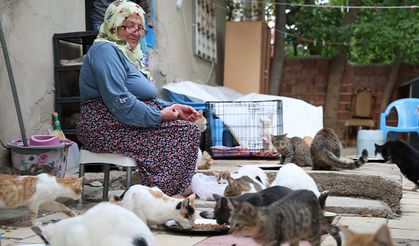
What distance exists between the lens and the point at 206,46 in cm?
884

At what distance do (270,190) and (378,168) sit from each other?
2434 mm

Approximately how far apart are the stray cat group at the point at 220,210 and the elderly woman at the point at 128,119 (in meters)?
0.36

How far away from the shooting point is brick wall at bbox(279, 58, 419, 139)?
1127 cm

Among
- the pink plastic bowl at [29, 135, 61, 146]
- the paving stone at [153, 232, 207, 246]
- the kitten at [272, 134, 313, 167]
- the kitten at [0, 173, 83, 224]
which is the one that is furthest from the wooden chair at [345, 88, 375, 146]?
the kitten at [0, 173, 83, 224]

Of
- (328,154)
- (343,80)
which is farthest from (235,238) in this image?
(343,80)

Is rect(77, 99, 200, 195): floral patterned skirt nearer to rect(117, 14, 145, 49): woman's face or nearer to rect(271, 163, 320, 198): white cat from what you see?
rect(117, 14, 145, 49): woman's face

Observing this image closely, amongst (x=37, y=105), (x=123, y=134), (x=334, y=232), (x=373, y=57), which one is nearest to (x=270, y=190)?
(x=334, y=232)

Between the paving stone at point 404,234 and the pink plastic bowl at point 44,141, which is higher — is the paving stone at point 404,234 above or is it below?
below

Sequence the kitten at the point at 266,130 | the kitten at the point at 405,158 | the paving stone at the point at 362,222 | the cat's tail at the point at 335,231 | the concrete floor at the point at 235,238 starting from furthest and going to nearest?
the kitten at the point at 266,130 → the kitten at the point at 405,158 → the paving stone at the point at 362,222 → the concrete floor at the point at 235,238 → the cat's tail at the point at 335,231

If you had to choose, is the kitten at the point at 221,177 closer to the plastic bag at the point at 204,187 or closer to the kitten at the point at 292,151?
the plastic bag at the point at 204,187

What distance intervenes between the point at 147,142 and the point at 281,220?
5.41 ft

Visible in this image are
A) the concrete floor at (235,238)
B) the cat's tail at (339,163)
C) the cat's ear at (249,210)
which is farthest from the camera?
the cat's tail at (339,163)

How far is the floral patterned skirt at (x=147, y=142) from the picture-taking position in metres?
3.28

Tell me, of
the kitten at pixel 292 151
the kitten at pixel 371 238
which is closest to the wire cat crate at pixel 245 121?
the kitten at pixel 292 151
